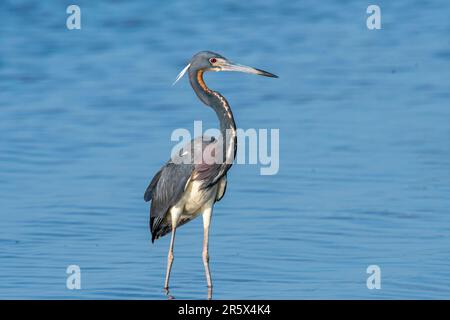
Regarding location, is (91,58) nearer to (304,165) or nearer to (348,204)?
(304,165)

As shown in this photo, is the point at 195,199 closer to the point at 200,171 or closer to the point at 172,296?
the point at 200,171

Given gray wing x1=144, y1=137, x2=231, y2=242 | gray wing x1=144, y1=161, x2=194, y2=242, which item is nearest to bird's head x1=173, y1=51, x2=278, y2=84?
gray wing x1=144, y1=137, x2=231, y2=242

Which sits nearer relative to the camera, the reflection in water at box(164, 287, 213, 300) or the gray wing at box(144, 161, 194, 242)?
the reflection in water at box(164, 287, 213, 300)

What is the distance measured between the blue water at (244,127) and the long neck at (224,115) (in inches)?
40.0

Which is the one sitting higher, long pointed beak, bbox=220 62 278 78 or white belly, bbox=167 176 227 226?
long pointed beak, bbox=220 62 278 78

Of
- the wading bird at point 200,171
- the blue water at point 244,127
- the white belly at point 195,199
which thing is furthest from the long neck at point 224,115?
the blue water at point 244,127

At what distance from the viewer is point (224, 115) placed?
10742 mm

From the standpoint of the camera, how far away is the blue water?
11.0 meters

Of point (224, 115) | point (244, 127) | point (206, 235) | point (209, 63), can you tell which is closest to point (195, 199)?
point (206, 235)

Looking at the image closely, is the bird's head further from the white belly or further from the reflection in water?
the reflection in water

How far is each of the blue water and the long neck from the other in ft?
3.33

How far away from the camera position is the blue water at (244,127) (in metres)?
11.0

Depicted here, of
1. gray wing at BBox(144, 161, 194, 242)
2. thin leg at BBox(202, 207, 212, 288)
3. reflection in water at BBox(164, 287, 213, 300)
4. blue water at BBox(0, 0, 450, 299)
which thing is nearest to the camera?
reflection in water at BBox(164, 287, 213, 300)

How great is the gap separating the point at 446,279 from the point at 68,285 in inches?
120
